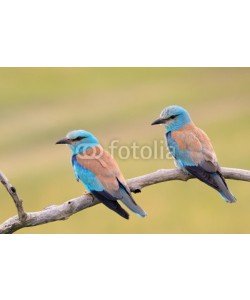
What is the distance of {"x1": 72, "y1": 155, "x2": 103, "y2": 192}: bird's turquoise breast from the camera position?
5328mm

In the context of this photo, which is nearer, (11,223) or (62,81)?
(11,223)

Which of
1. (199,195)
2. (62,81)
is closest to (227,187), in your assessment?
(199,195)

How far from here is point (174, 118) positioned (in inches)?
218

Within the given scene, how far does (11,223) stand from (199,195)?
125cm

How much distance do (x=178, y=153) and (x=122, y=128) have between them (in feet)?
1.43

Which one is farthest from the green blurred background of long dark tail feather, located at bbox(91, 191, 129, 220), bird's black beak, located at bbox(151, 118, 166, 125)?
long dark tail feather, located at bbox(91, 191, 129, 220)

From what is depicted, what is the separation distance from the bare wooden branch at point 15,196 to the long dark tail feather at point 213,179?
1130 mm

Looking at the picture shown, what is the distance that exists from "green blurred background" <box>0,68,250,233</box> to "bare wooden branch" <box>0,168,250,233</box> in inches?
3.2

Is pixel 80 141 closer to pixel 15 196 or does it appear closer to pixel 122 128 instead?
pixel 122 128

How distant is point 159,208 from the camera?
18.3 feet

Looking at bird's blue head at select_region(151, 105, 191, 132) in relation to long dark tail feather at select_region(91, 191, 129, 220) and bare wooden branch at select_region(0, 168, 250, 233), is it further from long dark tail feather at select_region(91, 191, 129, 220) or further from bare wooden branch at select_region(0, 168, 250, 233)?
long dark tail feather at select_region(91, 191, 129, 220)

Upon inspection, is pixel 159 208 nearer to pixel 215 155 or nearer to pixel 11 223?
pixel 215 155

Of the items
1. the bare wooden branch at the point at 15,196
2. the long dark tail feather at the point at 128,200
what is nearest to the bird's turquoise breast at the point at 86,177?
the long dark tail feather at the point at 128,200

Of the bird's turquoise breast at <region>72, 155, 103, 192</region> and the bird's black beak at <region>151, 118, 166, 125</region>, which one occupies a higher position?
the bird's black beak at <region>151, 118, 166, 125</region>
